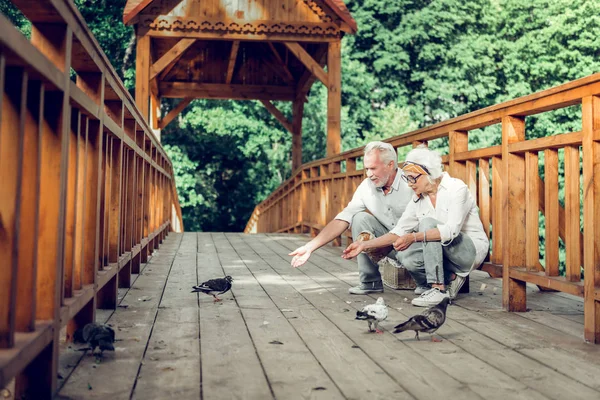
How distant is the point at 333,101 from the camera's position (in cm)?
1213

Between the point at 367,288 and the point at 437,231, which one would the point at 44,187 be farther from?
the point at 367,288

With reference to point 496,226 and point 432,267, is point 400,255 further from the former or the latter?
point 496,226

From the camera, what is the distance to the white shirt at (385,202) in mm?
5000

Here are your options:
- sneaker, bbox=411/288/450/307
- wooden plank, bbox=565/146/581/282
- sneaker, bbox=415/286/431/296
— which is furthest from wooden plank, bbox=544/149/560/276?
sneaker, bbox=415/286/431/296

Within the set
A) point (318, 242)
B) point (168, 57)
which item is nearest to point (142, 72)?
point (168, 57)

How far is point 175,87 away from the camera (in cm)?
1652

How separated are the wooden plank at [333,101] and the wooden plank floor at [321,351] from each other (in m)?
7.15

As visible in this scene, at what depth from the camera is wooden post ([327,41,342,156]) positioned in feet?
39.4

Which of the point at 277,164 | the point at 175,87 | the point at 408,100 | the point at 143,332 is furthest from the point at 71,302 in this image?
the point at 408,100

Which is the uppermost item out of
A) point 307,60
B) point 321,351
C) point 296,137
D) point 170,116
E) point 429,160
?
point 307,60

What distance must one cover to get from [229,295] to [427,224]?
4.57 ft

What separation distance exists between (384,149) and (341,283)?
1.17m

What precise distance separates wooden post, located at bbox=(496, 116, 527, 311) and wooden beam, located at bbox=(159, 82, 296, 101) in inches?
505

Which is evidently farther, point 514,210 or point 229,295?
point 229,295
